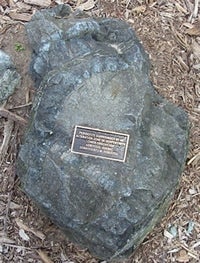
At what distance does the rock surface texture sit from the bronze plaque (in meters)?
0.03

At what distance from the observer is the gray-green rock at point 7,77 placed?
12.4 ft

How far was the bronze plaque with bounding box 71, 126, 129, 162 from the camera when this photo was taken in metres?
3.24

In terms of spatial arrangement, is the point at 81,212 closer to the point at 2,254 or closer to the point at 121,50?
the point at 2,254

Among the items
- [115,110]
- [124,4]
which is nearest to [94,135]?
[115,110]

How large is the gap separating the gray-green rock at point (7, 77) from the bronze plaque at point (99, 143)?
740mm

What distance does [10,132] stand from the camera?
3.82 meters

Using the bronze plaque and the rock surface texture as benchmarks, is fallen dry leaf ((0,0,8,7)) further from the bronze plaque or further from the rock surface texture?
the bronze plaque

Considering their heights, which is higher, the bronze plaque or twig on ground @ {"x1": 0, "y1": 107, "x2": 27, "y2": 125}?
the bronze plaque

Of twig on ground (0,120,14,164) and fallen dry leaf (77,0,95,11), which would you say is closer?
twig on ground (0,120,14,164)

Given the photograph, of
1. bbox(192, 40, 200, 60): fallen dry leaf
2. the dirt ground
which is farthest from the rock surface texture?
bbox(192, 40, 200, 60): fallen dry leaf

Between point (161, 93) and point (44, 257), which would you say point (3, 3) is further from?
point (44, 257)

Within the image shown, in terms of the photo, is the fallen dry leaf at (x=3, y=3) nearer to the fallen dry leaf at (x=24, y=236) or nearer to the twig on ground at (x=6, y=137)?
the twig on ground at (x=6, y=137)

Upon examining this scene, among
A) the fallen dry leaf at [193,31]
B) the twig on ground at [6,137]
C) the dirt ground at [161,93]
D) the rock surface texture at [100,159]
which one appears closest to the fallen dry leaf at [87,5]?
the dirt ground at [161,93]

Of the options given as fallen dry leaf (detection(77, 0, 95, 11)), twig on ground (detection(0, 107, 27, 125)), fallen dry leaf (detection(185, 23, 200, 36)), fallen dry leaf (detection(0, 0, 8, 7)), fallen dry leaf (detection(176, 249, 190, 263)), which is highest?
fallen dry leaf (detection(0, 0, 8, 7))
